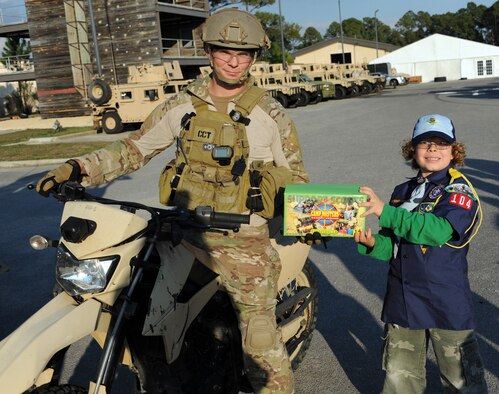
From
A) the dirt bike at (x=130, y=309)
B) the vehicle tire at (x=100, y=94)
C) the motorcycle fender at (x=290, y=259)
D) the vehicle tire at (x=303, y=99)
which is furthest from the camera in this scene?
the vehicle tire at (x=303, y=99)

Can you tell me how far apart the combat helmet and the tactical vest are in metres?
0.28

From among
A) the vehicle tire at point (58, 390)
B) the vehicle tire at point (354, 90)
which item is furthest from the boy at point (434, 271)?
the vehicle tire at point (354, 90)

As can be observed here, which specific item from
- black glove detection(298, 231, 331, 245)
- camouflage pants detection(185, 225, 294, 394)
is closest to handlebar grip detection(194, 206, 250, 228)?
black glove detection(298, 231, 331, 245)

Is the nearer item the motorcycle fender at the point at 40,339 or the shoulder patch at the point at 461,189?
the motorcycle fender at the point at 40,339

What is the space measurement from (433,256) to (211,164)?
3.75 ft

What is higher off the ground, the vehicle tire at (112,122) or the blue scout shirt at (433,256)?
the vehicle tire at (112,122)

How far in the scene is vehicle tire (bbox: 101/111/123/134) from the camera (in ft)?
75.6

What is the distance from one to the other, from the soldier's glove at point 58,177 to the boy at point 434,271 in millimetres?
1397

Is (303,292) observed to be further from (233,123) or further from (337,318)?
(233,123)

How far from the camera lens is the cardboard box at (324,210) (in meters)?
2.59

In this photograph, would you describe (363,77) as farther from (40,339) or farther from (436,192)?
(40,339)

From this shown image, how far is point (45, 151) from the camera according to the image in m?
16.7

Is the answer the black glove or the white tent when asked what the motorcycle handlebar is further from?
the white tent

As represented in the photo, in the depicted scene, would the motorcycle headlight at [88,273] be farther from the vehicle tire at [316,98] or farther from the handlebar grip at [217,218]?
the vehicle tire at [316,98]
